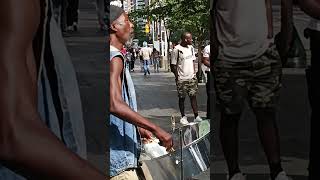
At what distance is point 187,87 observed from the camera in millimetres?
9898

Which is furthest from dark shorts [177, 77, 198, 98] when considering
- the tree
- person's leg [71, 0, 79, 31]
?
person's leg [71, 0, 79, 31]

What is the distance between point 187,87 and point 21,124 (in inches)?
356

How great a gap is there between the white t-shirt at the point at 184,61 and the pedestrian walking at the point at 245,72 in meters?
7.04

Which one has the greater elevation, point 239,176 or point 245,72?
point 245,72

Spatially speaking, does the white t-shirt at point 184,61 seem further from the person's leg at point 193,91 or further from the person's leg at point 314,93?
the person's leg at point 314,93

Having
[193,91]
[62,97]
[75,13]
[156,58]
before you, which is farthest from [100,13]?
[156,58]

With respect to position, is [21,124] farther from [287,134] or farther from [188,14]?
[188,14]

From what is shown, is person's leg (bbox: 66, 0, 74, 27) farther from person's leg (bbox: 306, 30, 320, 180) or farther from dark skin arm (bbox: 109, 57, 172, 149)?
person's leg (bbox: 306, 30, 320, 180)

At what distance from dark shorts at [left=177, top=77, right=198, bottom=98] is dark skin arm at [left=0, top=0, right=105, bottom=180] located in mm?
8748

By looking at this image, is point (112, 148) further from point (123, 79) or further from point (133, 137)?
point (123, 79)

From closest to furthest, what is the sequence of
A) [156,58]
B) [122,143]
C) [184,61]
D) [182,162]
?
[122,143] < [182,162] < [184,61] < [156,58]

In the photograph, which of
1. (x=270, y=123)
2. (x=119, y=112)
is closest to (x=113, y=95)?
(x=119, y=112)

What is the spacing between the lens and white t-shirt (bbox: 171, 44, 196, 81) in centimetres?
959

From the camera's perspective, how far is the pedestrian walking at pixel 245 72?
2381 millimetres
